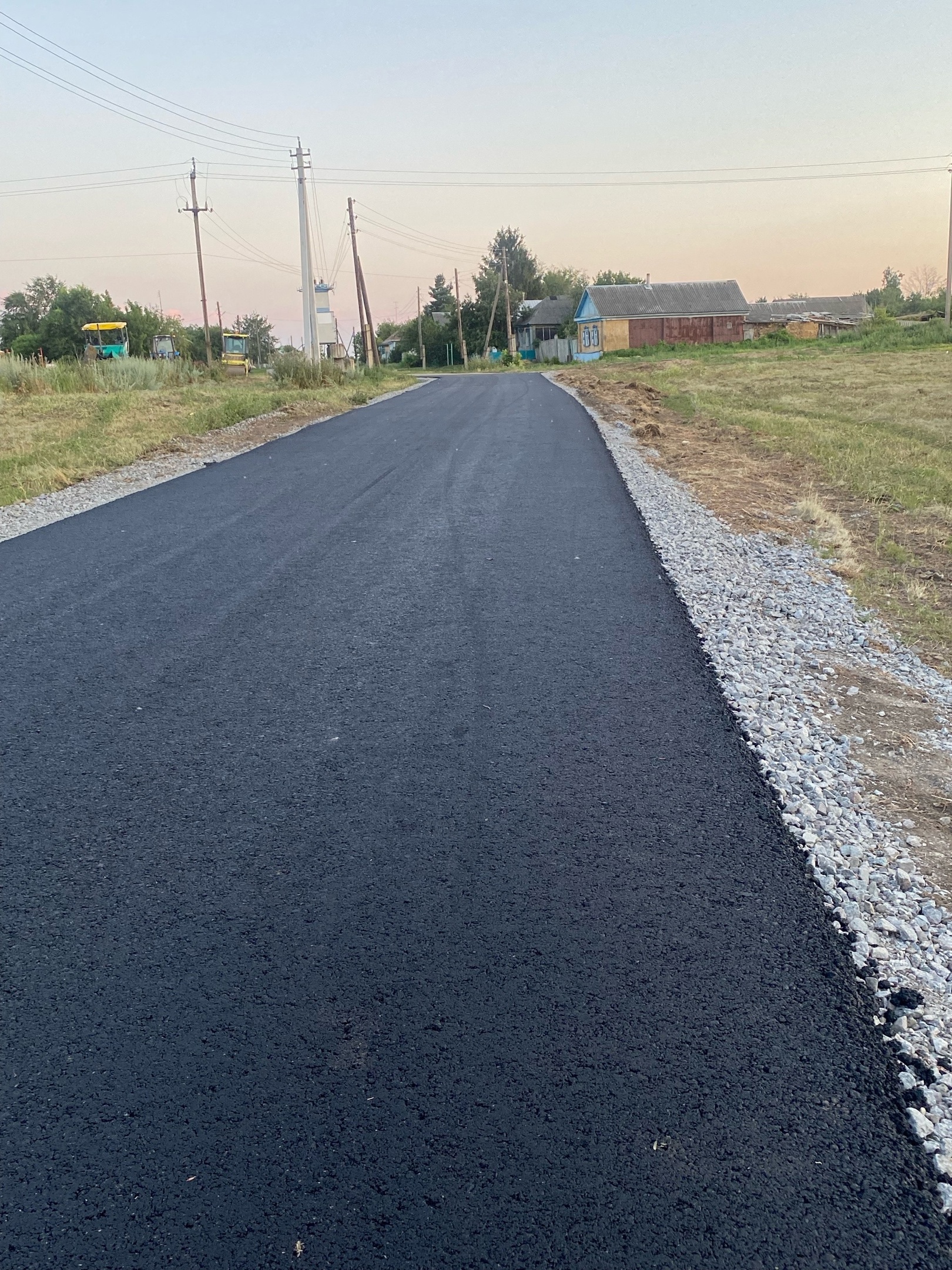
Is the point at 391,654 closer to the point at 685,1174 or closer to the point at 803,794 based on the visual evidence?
the point at 803,794

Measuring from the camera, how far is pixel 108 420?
64.4 ft

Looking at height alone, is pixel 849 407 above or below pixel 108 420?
below

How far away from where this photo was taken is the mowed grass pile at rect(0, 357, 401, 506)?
14.6m

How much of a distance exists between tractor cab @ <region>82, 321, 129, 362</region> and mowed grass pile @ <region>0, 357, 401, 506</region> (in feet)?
53.0

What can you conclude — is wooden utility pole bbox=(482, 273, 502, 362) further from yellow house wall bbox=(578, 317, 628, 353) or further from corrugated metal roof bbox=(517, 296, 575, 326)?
yellow house wall bbox=(578, 317, 628, 353)

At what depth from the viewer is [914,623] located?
6727mm

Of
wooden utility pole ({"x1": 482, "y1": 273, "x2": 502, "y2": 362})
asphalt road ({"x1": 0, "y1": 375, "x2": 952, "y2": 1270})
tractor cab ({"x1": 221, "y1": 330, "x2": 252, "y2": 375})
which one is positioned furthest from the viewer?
wooden utility pole ({"x1": 482, "y1": 273, "x2": 502, "y2": 362})

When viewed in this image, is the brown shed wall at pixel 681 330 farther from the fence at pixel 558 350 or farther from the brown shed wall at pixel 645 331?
the fence at pixel 558 350

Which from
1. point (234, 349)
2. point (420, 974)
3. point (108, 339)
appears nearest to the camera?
point (420, 974)

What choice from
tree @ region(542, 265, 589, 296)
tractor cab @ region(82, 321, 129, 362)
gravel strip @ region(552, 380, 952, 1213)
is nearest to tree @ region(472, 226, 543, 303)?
tree @ region(542, 265, 589, 296)

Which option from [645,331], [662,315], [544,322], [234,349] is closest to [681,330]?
[662,315]

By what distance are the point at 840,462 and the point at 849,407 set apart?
1049cm

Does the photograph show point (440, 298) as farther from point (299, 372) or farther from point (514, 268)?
point (299, 372)

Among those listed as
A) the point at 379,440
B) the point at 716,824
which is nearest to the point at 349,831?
the point at 716,824
